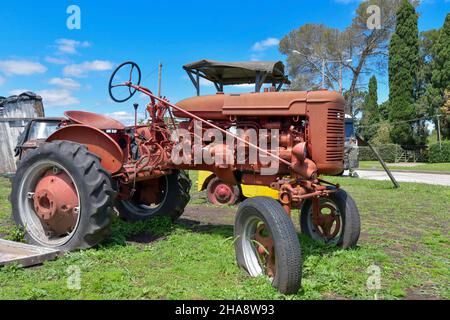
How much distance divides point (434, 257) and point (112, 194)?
3.55 metres

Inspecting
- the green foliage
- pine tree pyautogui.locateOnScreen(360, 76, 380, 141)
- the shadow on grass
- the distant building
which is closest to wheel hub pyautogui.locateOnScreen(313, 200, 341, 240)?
the shadow on grass

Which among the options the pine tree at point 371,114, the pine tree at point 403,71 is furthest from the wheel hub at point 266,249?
the pine tree at point 371,114

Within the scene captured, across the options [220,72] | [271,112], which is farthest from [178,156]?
[220,72]

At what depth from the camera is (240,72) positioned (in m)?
6.63

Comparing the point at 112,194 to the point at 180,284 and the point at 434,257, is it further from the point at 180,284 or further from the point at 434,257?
the point at 434,257

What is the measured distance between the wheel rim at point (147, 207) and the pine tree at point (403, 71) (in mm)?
29196

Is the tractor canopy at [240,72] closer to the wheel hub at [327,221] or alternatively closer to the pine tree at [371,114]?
the wheel hub at [327,221]

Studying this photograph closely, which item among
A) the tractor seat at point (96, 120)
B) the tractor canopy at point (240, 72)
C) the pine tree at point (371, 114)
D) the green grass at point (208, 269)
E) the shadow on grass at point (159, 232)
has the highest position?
the pine tree at point (371, 114)

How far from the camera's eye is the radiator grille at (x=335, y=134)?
13.5ft

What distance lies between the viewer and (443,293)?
3441 mm

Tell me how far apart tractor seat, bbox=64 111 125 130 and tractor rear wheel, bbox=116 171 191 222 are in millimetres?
982

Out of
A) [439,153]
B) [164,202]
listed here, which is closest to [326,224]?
[164,202]

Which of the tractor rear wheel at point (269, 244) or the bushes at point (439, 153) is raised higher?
the bushes at point (439, 153)

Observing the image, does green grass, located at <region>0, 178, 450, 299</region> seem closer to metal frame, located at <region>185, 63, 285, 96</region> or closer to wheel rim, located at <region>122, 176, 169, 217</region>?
wheel rim, located at <region>122, 176, 169, 217</region>
